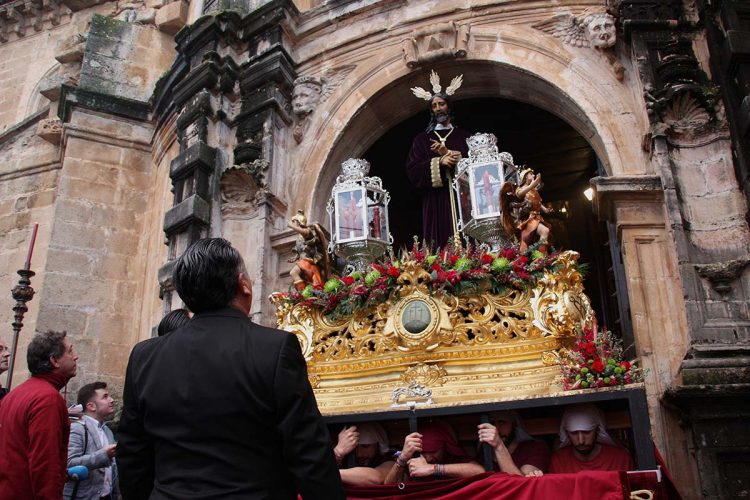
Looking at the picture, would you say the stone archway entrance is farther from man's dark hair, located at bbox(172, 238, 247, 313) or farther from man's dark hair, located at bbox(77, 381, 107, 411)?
man's dark hair, located at bbox(172, 238, 247, 313)

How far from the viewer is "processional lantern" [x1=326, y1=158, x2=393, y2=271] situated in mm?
7465

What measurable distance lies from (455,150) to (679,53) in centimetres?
260

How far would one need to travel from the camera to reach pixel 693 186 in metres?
6.57

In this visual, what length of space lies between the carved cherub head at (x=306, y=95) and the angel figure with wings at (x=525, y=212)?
11.2 ft

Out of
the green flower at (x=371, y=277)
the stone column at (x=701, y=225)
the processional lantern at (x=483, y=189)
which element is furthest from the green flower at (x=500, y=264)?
the stone column at (x=701, y=225)

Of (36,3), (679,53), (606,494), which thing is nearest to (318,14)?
(679,53)

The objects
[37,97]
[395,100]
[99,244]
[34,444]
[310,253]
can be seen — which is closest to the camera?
[34,444]

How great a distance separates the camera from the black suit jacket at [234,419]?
2.31m

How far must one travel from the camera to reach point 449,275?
6035 mm

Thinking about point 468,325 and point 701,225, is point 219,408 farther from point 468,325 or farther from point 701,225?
point 701,225

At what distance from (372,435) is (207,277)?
9.18ft

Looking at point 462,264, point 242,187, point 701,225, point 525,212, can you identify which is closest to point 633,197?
point 701,225

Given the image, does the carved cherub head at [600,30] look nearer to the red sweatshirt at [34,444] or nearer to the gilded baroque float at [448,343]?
the gilded baroque float at [448,343]

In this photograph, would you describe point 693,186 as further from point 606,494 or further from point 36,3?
point 36,3
